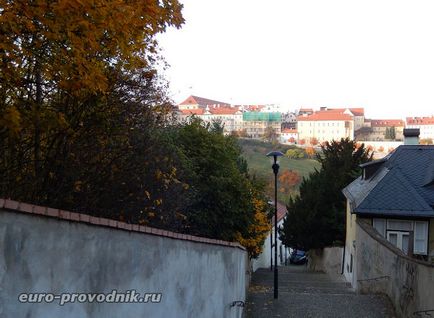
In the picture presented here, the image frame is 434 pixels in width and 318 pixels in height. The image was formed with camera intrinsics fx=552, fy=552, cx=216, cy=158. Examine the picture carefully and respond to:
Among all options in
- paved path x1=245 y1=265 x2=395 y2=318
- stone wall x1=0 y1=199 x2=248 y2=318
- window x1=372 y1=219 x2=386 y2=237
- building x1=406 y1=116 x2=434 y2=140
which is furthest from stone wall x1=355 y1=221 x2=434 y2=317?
building x1=406 y1=116 x2=434 y2=140

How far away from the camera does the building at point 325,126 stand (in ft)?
587

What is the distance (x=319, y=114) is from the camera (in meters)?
184

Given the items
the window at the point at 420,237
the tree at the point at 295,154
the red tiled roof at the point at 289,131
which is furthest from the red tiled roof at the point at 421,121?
the window at the point at 420,237

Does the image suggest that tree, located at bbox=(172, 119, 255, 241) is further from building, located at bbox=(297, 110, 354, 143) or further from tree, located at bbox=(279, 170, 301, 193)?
building, located at bbox=(297, 110, 354, 143)

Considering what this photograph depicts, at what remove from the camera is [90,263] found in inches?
226

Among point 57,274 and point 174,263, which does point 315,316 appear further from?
point 57,274

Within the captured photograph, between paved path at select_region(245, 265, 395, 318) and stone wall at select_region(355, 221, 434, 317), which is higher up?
stone wall at select_region(355, 221, 434, 317)

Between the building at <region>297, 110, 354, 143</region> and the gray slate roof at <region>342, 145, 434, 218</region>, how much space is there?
497 ft

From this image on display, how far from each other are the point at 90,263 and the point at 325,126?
180253 millimetres

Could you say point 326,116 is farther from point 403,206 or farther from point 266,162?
point 403,206

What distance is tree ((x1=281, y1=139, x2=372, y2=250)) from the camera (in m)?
35.7

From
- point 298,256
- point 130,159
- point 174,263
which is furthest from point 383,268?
point 298,256

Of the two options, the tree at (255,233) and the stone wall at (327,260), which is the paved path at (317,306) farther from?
the stone wall at (327,260)

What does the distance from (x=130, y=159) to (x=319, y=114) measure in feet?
579
